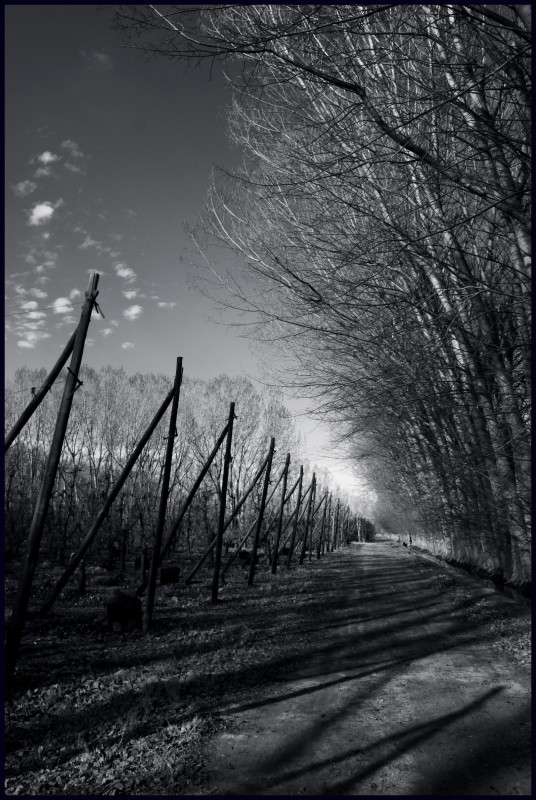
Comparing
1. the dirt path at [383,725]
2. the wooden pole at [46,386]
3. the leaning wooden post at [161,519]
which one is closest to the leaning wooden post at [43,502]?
the wooden pole at [46,386]

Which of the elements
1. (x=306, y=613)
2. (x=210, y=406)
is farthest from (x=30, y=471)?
(x=306, y=613)

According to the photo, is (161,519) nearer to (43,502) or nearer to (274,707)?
(43,502)

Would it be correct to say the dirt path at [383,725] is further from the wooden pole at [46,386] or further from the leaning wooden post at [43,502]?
the wooden pole at [46,386]

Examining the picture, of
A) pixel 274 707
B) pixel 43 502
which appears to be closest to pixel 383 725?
pixel 274 707

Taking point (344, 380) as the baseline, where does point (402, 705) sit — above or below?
below

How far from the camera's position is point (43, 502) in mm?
5129

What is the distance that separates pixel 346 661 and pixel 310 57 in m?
6.61

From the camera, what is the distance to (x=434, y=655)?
5938 mm

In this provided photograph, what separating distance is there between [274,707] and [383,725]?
3.27ft

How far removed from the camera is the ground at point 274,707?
302 cm

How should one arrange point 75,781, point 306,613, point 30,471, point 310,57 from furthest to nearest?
1. point 30,471
2. point 306,613
3. point 310,57
4. point 75,781

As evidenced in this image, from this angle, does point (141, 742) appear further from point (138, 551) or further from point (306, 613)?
point (138, 551)

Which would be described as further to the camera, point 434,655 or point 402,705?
point 434,655

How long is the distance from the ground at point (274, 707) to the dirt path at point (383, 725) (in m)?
0.01
